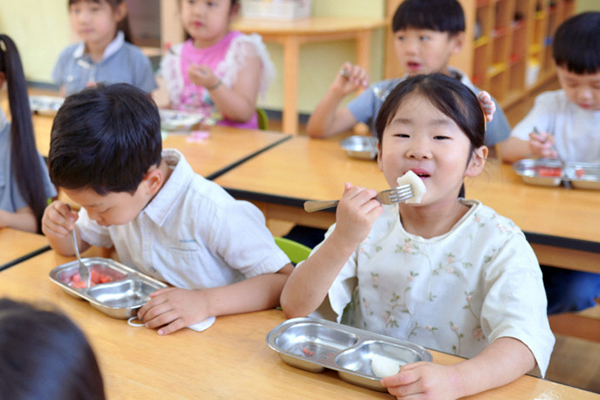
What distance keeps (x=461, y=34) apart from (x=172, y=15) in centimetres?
321

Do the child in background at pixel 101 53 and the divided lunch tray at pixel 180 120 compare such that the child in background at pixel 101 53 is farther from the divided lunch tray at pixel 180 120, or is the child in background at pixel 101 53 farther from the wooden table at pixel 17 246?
the wooden table at pixel 17 246

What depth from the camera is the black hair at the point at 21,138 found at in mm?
1657

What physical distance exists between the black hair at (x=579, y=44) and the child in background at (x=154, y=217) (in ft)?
3.77

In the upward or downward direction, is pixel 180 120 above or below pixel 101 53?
below

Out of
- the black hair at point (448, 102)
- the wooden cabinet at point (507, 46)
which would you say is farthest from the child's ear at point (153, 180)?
the wooden cabinet at point (507, 46)

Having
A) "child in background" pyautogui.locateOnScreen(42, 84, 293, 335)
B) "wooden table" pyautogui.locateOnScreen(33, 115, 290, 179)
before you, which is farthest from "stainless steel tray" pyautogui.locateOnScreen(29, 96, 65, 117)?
"child in background" pyautogui.locateOnScreen(42, 84, 293, 335)

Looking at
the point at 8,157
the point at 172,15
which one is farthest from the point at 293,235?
the point at 172,15

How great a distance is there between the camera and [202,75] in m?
2.26

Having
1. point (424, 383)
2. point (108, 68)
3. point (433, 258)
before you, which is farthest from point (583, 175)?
point (108, 68)

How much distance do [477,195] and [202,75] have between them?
3.63 feet

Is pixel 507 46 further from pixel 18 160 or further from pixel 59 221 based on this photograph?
pixel 59 221

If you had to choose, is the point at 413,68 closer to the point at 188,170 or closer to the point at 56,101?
the point at 188,170

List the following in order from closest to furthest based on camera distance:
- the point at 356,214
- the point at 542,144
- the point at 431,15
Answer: the point at 356,214, the point at 542,144, the point at 431,15

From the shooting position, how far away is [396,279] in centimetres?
121
